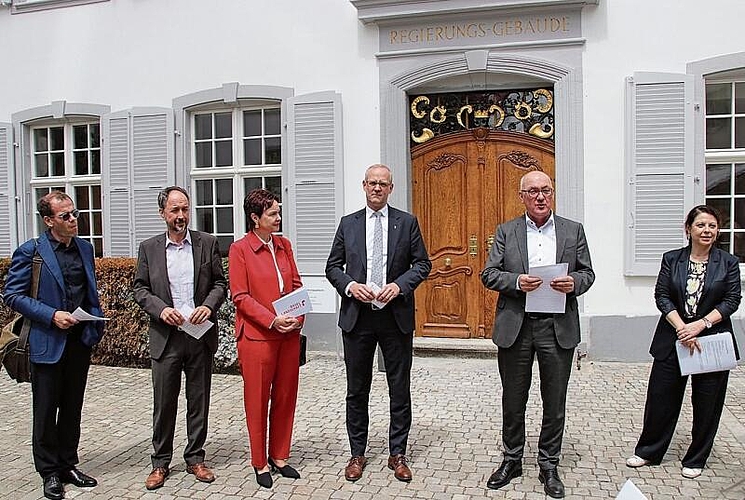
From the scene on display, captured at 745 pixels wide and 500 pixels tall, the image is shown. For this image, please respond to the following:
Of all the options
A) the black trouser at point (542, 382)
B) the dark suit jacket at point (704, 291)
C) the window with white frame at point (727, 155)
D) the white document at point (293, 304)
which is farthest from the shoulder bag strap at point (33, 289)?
the window with white frame at point (727, 155)

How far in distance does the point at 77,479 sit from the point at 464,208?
4.92 m

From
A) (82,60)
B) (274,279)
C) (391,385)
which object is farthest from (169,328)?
Result: (82,60)

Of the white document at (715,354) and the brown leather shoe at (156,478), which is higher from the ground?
the white document at (715,354)

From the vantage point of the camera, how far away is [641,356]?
7352 millimetres

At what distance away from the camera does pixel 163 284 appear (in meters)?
4.27

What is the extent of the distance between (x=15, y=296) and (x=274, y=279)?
1459 millimetres

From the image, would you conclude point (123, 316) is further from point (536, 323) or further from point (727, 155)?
point (727, 155)

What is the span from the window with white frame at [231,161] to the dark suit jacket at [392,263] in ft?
13.7

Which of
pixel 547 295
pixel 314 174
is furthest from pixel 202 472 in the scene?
pixel 314 174

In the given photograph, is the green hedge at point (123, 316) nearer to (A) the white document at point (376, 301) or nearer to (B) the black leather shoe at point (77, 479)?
(B) the black leather shoe at point (77, 479)

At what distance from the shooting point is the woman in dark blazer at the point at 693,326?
14.0 ft

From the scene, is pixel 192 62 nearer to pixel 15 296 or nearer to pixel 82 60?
pixel 82 60

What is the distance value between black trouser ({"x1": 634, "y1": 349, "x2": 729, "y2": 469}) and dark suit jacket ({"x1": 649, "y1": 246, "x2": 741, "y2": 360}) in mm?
131

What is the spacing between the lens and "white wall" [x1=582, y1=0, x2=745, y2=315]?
720cm
